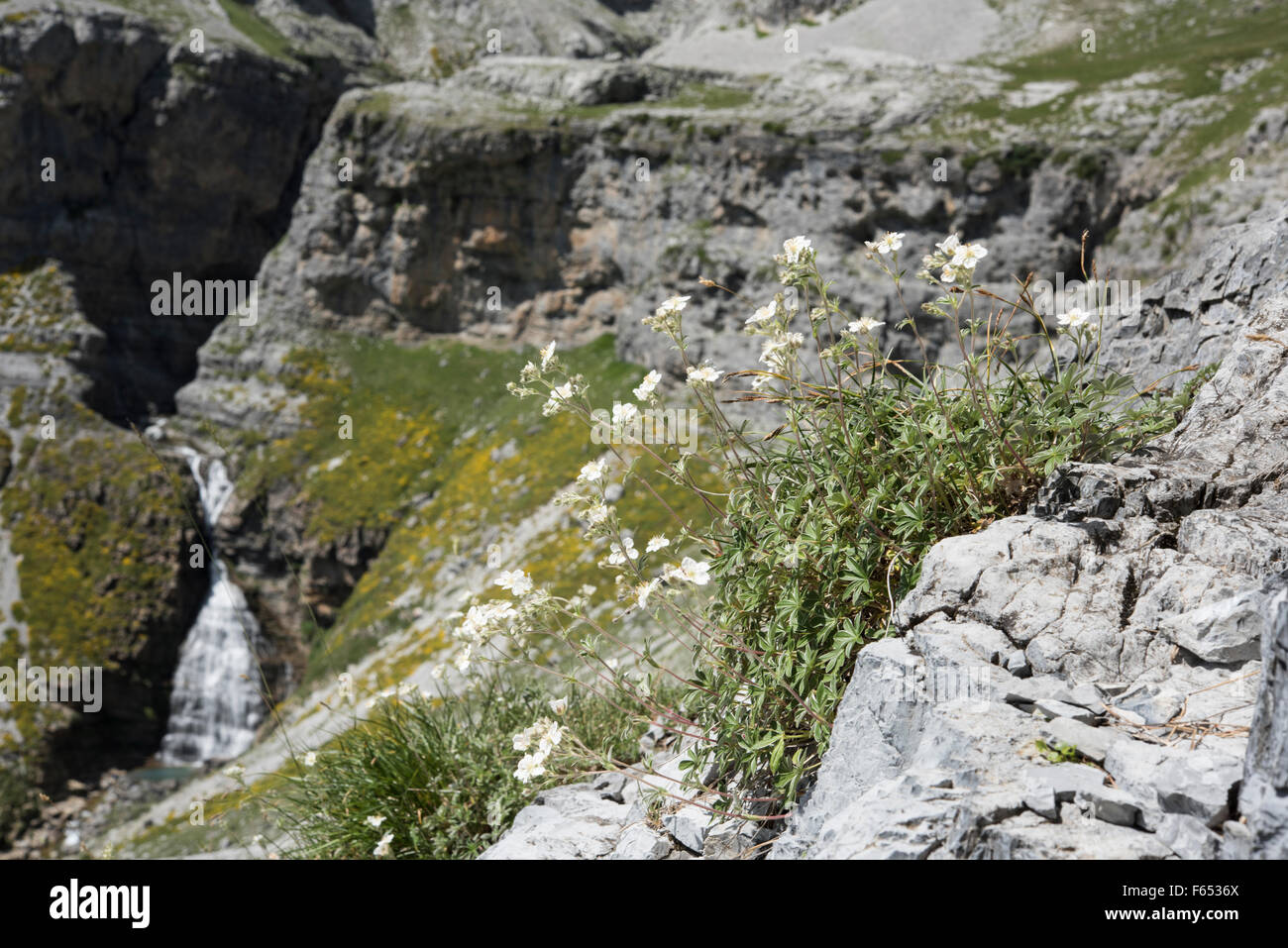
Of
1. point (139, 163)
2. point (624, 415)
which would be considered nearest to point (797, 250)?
point (624, 415)

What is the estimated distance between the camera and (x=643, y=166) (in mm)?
37688

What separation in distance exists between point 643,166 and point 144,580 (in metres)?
30.5

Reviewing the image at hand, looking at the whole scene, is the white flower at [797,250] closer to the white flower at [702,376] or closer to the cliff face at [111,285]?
the white flower at [702,376]

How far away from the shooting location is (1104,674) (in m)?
3.74

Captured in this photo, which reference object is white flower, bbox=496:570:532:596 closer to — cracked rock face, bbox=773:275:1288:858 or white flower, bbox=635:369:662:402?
white flower, bbox=635:369:662:402

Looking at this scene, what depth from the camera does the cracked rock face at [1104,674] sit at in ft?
9.29

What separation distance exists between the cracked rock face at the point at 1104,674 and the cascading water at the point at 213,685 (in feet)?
119

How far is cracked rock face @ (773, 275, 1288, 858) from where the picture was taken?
9.29 feet

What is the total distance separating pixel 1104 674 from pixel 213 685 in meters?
41.6

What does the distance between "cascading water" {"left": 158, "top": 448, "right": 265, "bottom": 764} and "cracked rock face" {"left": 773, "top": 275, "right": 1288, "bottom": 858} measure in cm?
3637

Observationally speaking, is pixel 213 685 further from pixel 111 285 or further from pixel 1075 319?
pixel 1075 319

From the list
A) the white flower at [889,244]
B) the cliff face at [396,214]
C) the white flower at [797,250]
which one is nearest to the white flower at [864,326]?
the white flower at [889,244]
